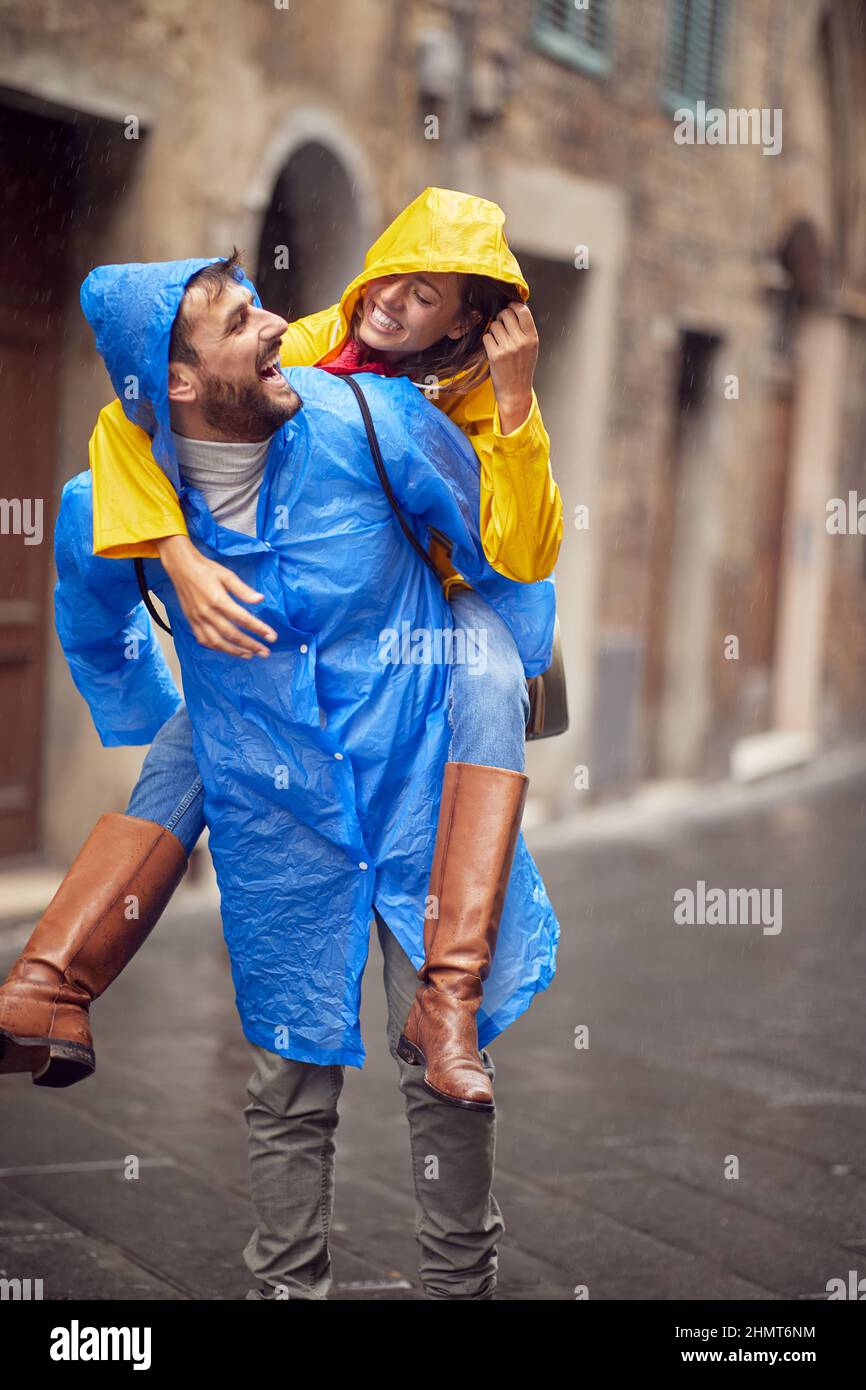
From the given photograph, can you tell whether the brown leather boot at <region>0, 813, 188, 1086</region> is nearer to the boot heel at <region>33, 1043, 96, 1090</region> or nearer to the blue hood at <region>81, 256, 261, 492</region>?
the boot heel at <region>33, 1043, 96, 1090</region>

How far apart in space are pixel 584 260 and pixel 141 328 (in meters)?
7.18

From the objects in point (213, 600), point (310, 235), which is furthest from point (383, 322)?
point (310, 235)

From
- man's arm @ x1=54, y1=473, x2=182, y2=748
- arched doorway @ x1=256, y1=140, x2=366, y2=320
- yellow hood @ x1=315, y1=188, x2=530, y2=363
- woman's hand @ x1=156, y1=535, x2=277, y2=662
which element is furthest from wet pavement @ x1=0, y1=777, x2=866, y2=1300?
arched doorway @ x1=256, y1=140, x2=366, y2=320

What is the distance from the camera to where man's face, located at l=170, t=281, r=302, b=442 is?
101 inches

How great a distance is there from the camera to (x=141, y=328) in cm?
253

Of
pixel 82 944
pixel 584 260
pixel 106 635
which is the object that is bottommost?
pixel 82 944

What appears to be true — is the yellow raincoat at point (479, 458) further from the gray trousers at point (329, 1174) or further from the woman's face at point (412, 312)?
the gray trousers at point (329, 1174)

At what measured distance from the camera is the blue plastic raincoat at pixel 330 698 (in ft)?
8.96

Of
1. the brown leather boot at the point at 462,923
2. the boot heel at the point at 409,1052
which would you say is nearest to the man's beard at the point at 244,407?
the brown leather boot at the point at 462,923

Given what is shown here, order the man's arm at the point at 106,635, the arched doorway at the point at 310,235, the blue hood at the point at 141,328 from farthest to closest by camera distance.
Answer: the arched doorway at the point at 310,235 < the man's arm at the point at 106,635 < the blue hood at the point at 141,328

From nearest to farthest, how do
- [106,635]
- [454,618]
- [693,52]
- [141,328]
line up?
[141,328]
[454,618]
[106,635]
[693,52]

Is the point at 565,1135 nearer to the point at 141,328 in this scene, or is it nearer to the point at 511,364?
the point at 511,364

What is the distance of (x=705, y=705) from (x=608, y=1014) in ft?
18.3
